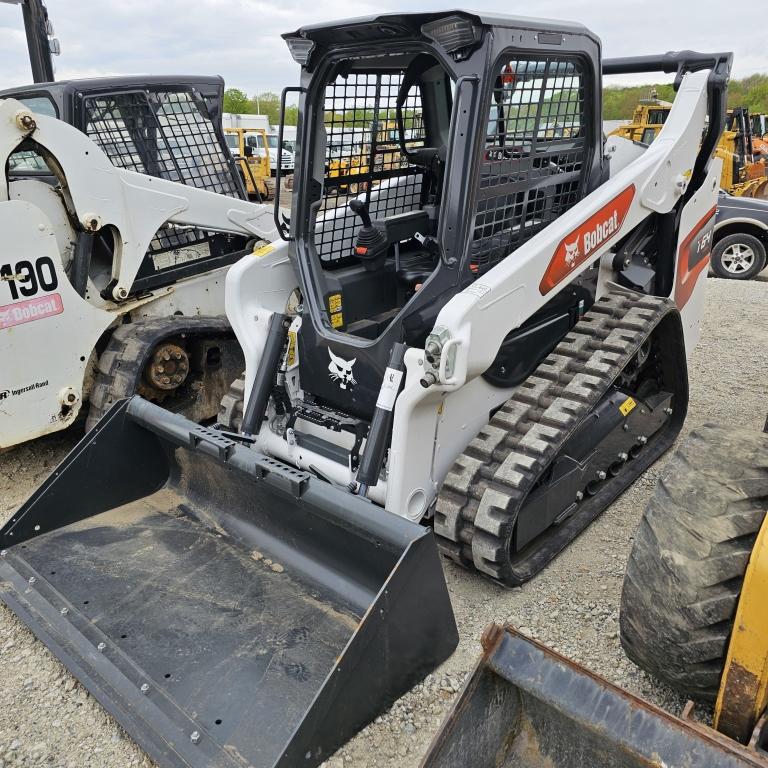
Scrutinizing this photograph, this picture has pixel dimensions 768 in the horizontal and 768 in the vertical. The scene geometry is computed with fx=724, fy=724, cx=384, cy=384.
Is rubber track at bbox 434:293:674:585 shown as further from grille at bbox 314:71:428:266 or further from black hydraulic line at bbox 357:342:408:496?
grille at bbox 314:71:428:266

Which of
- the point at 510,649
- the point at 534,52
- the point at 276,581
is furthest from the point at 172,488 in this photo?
the point at 534,52

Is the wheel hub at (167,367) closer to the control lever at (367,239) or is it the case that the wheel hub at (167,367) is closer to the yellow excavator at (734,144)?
the control lever at (367,239)

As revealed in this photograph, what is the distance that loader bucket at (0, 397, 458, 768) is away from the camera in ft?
7.23

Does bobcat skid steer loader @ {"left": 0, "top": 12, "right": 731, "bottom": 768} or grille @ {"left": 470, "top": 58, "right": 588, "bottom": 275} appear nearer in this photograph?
bobcat skid steer loader @ {"left": 0, "top": 12, "right": 731, "bottom": 768}

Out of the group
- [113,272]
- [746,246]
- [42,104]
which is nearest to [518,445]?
[113,272]

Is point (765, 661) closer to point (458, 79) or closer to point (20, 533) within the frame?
point (458, 79)

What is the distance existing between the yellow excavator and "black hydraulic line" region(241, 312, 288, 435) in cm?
917

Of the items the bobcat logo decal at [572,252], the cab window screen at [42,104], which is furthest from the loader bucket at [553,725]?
the cab window screen at [42,104]

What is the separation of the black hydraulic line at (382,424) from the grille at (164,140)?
2312 mm

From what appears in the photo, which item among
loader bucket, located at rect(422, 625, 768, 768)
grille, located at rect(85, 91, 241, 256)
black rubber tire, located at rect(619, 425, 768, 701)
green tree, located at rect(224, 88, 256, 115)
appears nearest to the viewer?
loader bucket, located at rect(422, 625, 768, 768)

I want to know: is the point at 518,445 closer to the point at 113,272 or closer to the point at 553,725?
the point at 553,725

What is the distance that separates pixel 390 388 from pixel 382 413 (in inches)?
4.1

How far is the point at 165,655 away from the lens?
249 centimetres

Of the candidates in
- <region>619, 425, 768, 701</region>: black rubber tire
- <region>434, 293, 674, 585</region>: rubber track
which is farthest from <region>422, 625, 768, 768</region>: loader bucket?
<region>434, 293, 674, 585</region>: rubber track
